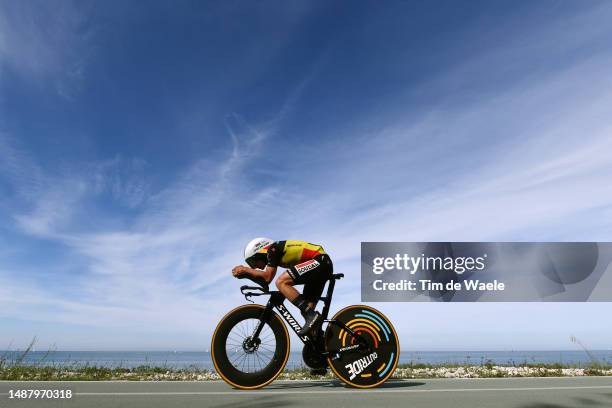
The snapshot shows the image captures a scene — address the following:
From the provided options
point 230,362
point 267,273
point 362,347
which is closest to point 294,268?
point 267,273

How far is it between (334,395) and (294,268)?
5.49ft

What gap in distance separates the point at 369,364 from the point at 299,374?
9.56 feet

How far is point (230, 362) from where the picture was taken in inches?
265

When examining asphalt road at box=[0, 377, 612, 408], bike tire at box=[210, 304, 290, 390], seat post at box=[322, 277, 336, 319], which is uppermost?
seat post at box=[322, 277, 336, 319]

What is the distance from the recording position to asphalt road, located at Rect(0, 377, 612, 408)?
5.18m

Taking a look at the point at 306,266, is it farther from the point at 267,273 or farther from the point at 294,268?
the point at 267,273

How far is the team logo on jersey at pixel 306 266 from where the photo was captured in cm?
658

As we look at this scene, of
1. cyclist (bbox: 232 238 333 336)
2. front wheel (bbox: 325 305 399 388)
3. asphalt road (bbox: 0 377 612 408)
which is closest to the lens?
asphalt road (bbox: 0 377 612 408)

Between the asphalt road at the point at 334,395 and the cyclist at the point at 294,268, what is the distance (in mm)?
1057

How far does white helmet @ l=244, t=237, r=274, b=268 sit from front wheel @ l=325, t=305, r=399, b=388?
1370mm

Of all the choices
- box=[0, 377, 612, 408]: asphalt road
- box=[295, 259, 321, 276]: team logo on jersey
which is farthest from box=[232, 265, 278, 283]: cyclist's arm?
box=[0, 377, 612, 408]: asphalt road

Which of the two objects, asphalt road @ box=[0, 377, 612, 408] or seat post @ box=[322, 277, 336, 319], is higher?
seat post @ box=[322, 277, 336, 319]

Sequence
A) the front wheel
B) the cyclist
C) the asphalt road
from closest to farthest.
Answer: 1. the asphalt road
2. the cyclist
3. the front wheel

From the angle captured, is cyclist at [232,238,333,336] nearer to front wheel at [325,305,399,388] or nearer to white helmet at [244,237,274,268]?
white helmet at [244,237,274,268]
